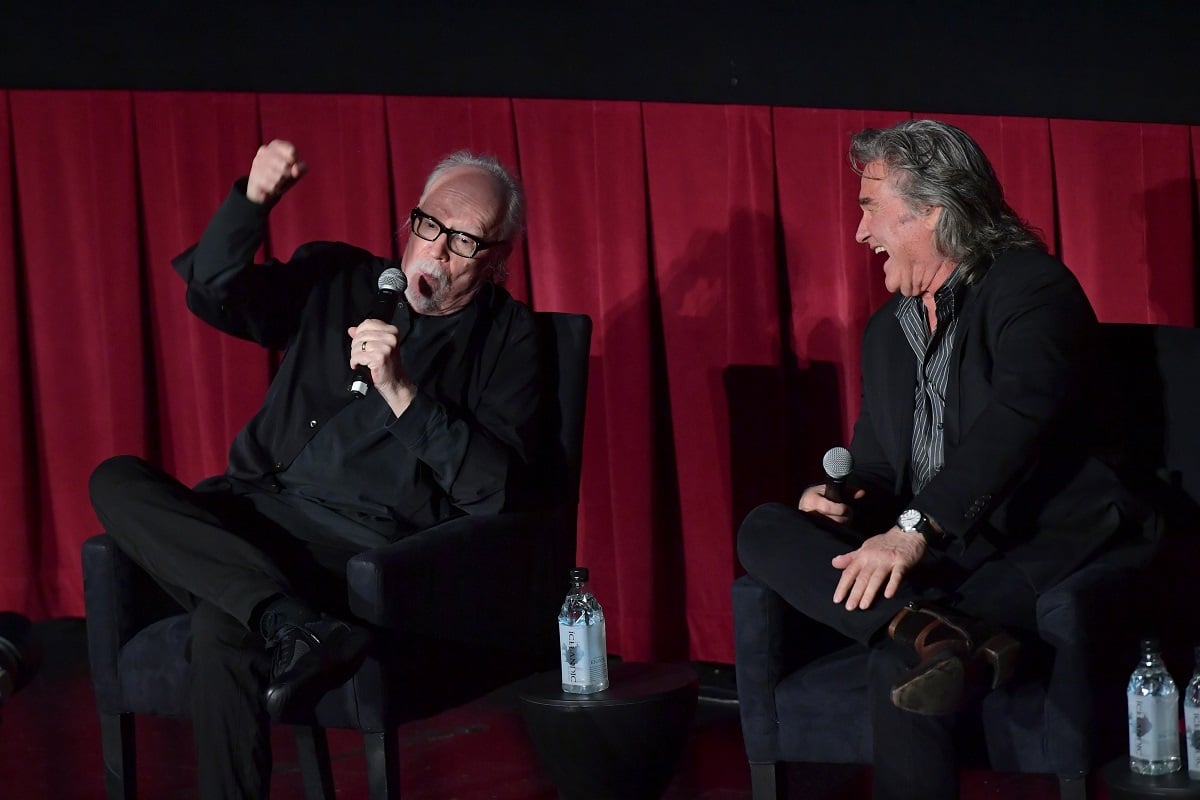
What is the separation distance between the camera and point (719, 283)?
3.76m

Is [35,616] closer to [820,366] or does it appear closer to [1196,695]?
[820,366]

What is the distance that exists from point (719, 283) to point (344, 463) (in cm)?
A: 150

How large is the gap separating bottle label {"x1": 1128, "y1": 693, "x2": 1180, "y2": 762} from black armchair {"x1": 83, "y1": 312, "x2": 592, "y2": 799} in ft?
3.76

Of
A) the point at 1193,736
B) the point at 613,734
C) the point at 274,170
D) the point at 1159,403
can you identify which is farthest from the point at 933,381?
the point at 274,170

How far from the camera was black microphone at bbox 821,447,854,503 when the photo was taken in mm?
2336

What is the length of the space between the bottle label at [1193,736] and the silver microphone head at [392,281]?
162cm

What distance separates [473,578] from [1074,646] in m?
1.08

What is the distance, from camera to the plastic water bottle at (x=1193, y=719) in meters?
2.00

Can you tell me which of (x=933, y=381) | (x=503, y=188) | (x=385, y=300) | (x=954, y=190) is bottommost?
(x=933, y=381)

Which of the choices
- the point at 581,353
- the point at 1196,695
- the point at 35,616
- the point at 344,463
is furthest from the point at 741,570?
the point at 35,616

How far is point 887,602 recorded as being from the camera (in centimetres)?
208

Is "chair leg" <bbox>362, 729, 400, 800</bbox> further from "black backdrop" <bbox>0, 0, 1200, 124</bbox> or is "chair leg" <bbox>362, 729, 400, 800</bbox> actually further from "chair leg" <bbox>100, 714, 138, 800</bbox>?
"black backdrop" <bbox>0, 0, 1200, 124</bbox>

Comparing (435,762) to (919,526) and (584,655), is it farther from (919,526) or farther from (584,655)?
(919,526)

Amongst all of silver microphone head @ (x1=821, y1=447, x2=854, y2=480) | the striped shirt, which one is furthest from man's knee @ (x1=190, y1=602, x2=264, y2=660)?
the striped shirt
